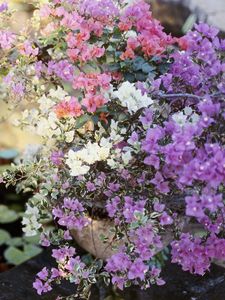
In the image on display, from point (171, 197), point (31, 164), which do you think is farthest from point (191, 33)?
point (31, 164)

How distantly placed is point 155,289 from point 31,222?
55 centimetres

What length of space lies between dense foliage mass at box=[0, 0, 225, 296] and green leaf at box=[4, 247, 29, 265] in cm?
84

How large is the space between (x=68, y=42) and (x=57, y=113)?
0.19 metres

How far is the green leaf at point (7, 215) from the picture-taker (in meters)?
2.78

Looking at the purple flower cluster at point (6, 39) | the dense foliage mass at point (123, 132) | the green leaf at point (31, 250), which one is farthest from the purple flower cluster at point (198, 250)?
the green leaf at point (31, 250)

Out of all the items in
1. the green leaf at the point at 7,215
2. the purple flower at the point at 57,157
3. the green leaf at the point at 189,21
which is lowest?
the green leaf at the point at 7,215

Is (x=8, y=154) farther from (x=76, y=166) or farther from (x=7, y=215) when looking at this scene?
(x=76, y=166)

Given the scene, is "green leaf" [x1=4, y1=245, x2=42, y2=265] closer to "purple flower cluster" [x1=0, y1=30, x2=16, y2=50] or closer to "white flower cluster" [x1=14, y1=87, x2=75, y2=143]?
"white flower cluster" [x1=14, y1=87, x2=75, y2=143]

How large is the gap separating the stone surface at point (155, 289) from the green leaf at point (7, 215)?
2.31 ft

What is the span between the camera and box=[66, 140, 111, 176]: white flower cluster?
1461mm

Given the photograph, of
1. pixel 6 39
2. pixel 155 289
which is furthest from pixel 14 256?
pixel 6 39

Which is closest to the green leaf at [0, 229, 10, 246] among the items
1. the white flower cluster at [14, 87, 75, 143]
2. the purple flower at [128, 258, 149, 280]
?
the white flower cluster at [14, 87, 75, 143]

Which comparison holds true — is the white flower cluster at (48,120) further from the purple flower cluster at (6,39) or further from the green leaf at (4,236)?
the green leaf at (4,236)

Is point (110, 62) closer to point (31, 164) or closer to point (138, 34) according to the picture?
point (138, 34)
